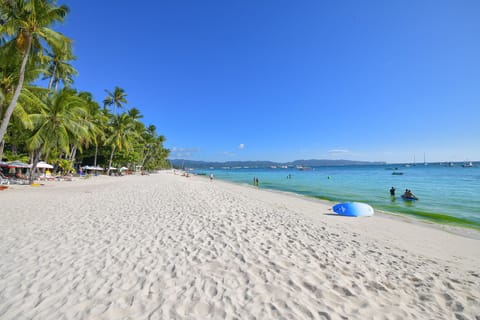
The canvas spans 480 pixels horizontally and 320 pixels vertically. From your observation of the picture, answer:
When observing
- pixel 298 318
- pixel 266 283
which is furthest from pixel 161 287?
pixel 298 318

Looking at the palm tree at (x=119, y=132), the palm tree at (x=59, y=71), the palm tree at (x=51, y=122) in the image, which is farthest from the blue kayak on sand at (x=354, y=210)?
the palm tree at (x=119, y=132)

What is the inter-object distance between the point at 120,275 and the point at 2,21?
17109 mm

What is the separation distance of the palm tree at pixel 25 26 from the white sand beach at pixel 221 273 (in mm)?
7611

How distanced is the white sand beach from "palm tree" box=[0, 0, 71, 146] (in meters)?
7.61

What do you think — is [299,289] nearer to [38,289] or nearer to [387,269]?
[387,269]

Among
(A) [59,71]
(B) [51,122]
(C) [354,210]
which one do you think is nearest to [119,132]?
(A) [59,71]

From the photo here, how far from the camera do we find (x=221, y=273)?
3225mm

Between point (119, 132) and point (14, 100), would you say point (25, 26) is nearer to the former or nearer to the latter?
point (14, 100)

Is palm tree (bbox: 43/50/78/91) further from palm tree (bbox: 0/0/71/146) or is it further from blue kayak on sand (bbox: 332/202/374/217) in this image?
blue kayak on sand (bbox: 332/202/374/217)

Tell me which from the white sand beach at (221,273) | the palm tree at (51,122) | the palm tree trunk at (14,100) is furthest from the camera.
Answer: the palm tree at (51,122)

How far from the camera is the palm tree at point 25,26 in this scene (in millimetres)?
9969

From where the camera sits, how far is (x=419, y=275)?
348 centimetres

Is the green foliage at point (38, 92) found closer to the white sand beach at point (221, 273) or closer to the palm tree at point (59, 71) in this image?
the palm tree at point (59, 71)

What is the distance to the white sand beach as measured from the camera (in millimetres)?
2438
